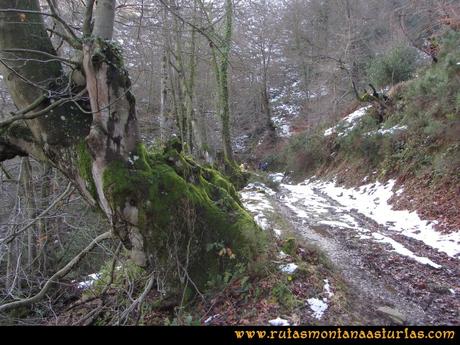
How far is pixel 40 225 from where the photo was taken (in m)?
7.02

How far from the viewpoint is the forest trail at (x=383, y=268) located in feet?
12.1

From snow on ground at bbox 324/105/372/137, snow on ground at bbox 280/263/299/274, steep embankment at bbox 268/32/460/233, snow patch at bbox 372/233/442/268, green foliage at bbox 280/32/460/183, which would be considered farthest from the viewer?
snow on ground at bbox 324/105/372/137

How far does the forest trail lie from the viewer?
369 cm

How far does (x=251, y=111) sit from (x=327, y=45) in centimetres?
820

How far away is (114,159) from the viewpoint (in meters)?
3.69

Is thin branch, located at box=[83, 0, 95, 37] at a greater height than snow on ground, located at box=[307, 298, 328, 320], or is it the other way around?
thin branch, located at box=[83, 0, 95, 37]

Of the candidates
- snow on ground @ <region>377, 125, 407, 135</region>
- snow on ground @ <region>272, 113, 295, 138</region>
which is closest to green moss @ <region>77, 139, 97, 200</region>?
snow on ground @ <region>377, 125, 407, 135</region>

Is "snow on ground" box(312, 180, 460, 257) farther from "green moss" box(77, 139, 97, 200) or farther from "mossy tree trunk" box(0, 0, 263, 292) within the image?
"green moss" box(77, 139, 97, 200)

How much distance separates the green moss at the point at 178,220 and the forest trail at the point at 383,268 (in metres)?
1.38

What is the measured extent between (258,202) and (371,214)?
122 inches

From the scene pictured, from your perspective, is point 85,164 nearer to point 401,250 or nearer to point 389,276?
point 389,276

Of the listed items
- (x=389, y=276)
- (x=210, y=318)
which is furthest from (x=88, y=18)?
(x=389, y=276)
